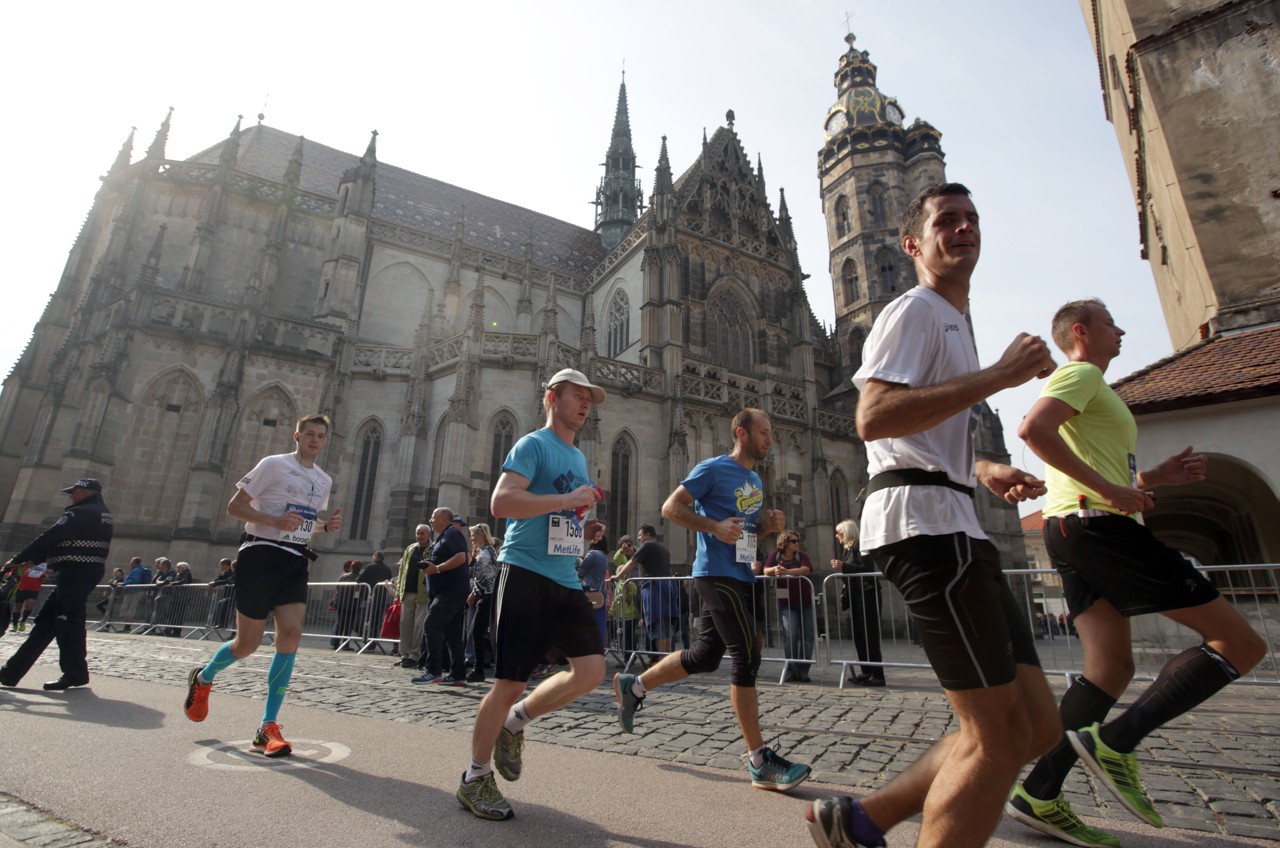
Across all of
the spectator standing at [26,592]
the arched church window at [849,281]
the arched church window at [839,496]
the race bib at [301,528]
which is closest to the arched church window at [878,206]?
the arched church window at [849,281]

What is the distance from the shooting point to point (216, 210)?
22.3 m

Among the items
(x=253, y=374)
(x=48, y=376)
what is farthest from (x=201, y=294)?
(x=48, y=376)

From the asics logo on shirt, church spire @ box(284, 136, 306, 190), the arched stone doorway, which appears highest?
church spire @ box(284, 136, 306, 190)

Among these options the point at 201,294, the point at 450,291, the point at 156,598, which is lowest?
the point at 156,598

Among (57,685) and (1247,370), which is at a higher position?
(1247,370)

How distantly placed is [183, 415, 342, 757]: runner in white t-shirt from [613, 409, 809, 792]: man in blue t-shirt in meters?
1.89

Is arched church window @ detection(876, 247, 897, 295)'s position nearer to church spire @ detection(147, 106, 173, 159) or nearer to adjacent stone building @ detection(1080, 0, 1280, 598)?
adjacent stone building @ detection(1080, 0, 1280, 598)

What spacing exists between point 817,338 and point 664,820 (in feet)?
103

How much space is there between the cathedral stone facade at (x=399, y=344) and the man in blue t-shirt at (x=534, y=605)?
14.1m

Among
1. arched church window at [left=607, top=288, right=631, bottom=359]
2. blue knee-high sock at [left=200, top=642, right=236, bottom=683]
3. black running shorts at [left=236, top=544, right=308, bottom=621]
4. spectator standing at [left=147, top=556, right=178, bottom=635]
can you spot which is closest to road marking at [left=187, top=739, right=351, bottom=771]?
blue knee-high sock at [left=200, top=642, right=236, bottom=683]

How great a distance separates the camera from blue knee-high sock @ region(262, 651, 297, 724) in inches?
143

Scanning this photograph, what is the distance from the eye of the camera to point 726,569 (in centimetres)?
352

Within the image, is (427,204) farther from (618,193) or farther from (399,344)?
(618,193)

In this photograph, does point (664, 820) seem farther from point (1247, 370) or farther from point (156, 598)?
point (156, 598)
